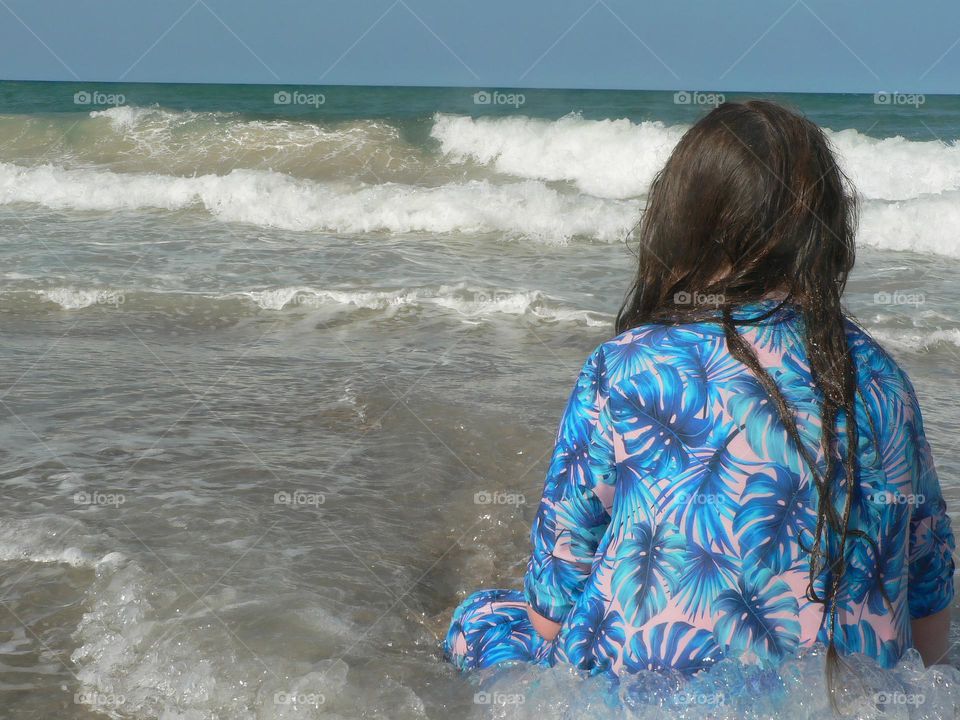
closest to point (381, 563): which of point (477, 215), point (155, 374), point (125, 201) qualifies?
point (155, 374)

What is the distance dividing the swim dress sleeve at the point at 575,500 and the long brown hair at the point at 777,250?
0.66ft

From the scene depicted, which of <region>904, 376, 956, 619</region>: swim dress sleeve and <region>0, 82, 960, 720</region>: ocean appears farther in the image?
<region>0, 82, 960, 720</region>: ocean

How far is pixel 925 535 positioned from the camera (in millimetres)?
1889

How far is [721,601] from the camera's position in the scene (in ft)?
5.56

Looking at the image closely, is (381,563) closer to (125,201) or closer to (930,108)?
(125,201)

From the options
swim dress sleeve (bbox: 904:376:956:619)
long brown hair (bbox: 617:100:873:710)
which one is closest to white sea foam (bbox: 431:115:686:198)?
swim dress sleeve (bbox: 904:376:956:619)

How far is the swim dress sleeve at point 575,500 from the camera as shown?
5.67 ft

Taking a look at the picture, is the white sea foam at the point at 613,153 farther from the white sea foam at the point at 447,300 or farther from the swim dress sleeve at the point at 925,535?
the swim dress sleeve at the point at 925,535

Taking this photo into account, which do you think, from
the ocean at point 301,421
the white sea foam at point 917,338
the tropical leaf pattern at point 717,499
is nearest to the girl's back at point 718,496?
the tropical leaf pattern at point 717,499

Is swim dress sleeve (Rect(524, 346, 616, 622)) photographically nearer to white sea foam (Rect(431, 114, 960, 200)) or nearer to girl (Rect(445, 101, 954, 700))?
girl (Rect(445, 101, 954, 700))

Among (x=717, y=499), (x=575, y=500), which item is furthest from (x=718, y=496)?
(x=575, y=500)

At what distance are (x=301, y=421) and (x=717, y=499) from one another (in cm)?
341

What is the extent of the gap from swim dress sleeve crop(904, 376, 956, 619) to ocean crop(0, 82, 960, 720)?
19 centimetres

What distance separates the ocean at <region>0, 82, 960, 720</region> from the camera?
2584 millimetres
